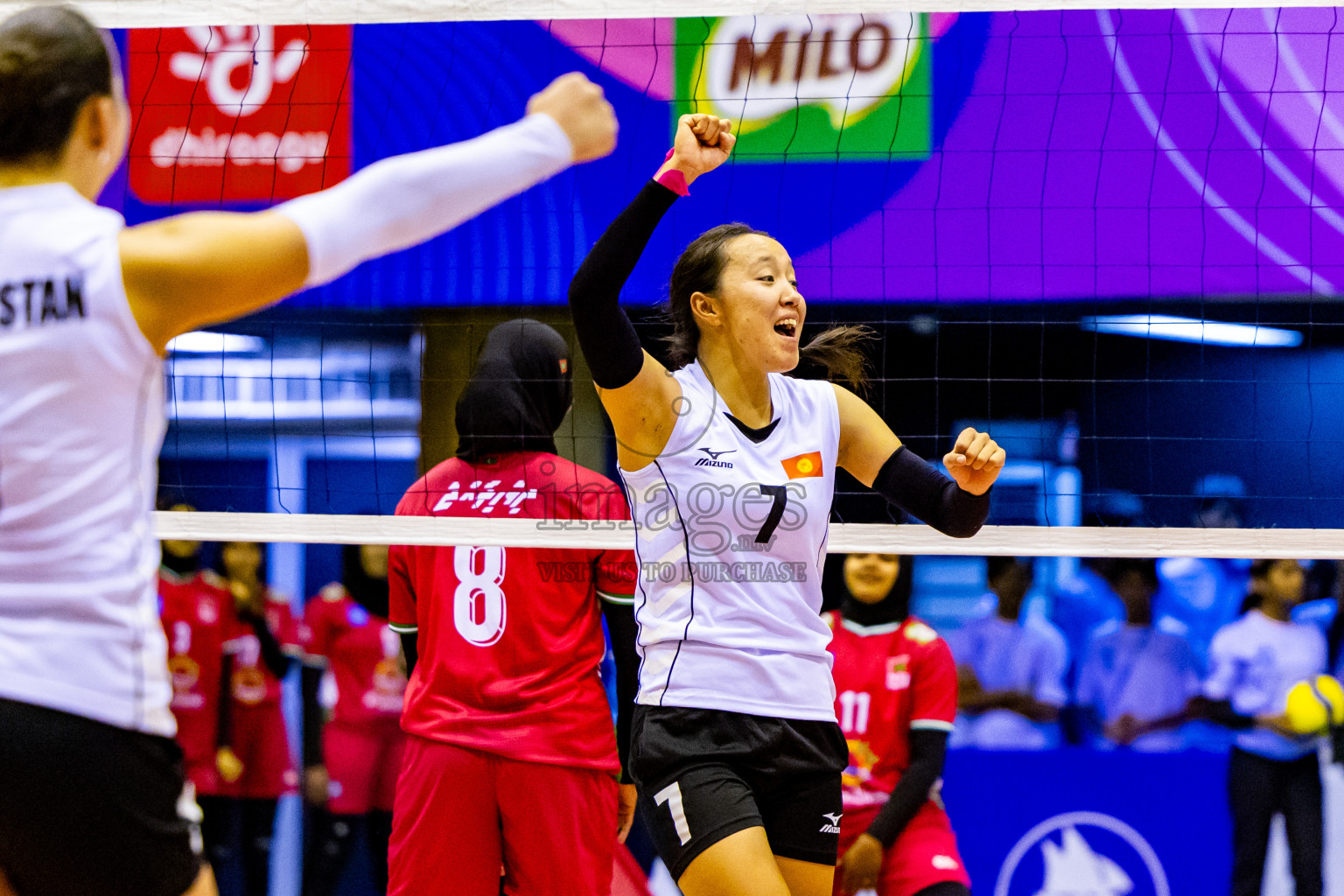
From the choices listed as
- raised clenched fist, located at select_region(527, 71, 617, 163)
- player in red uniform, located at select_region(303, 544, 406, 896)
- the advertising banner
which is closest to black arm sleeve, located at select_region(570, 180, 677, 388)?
raised clenched fist, located at select_region(527, 71, 617, 163)

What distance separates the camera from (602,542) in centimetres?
323

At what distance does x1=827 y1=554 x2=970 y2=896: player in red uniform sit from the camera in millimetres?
3623

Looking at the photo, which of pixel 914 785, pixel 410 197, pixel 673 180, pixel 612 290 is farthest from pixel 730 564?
pixel 914 785

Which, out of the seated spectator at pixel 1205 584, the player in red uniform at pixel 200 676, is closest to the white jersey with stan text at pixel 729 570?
the seated spectator at pixel 1205 584

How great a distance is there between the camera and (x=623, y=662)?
10.8ft

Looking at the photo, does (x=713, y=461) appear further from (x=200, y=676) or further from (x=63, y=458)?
(x=200, y=676)

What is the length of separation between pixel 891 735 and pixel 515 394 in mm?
1707

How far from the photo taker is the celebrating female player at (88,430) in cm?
138

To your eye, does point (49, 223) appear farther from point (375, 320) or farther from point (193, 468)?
point (193, 468)

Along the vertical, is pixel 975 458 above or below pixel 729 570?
above

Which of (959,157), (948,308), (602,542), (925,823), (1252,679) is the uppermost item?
(959,157)

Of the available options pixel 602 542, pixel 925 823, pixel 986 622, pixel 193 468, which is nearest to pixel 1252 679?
pixel 986 622

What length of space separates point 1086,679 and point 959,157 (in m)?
2.19

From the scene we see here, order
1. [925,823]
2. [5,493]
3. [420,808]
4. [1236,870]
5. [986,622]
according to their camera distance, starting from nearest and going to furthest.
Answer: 1. [5,493]
2. [420,808]
3. [925,823]
4. [1236,870]
5. [986,622]
